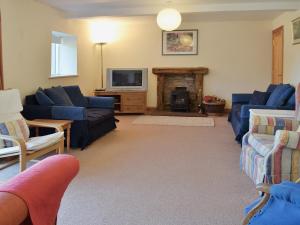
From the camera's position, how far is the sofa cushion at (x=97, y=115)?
5098mm

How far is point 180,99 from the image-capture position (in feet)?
28.2

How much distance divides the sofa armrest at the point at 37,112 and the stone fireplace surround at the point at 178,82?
13.3ft

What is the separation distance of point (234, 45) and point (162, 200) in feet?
20.5

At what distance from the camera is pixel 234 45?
8.38 meters

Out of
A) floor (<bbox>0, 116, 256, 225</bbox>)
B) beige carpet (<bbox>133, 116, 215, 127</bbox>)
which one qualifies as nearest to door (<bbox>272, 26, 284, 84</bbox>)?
beige carpet (<bbox>133, 116, 215, 127</bbox>)

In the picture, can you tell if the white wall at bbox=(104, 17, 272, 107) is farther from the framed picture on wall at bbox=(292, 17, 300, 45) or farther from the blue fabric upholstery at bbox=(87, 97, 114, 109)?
the blue fabric upholstery at bbox=(87, 97, 114, 109)

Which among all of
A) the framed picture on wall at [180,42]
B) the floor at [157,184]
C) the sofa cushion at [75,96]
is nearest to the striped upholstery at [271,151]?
the floor at [157,184]

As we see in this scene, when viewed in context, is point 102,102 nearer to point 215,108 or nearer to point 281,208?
point 215,108

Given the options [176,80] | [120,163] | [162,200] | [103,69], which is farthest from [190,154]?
[103,69]

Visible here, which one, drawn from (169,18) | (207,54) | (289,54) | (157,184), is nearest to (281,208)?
(157,184)

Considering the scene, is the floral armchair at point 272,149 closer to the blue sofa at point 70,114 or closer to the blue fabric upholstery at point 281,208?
the blue fabric upholstery at point 281,208

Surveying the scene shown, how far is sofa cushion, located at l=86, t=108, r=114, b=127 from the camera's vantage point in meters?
5.10

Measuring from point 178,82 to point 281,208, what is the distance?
6.99 meters

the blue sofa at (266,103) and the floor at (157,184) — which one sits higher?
the blue sofa at (266,103)
